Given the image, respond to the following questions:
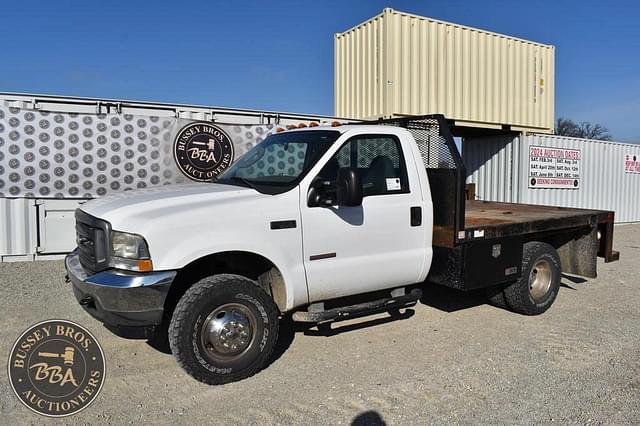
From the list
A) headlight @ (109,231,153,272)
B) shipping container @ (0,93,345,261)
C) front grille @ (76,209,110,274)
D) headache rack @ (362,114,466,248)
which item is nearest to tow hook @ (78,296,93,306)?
front grille @ (76,209,110,274)

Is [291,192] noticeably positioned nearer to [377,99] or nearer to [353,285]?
[353,285]

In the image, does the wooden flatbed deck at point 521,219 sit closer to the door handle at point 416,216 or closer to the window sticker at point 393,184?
the door handle at point 416,216

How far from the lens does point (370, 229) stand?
4566 mm

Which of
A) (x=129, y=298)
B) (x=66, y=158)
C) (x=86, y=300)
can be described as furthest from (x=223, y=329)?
(x=66, y=158)

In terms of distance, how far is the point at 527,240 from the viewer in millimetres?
5965

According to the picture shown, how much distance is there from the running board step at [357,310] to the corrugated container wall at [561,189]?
10532 mm

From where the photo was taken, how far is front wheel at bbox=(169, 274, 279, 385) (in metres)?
3.79

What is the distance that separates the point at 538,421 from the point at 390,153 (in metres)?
2.54

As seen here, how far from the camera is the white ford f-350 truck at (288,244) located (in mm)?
3707

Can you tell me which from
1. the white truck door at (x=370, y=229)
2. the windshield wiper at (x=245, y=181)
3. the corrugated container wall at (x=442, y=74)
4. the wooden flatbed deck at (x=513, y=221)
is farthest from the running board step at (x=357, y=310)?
the corrugated container wall at (x=442, y=74)

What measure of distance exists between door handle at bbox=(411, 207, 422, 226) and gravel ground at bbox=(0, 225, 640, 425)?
1142 mm

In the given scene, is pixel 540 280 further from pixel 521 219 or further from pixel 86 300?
pixel 86 300

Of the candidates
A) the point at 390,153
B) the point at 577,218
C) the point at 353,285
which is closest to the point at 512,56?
the point at 577,218

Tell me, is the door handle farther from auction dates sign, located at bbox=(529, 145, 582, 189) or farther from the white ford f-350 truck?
auction dates sign, located at bbox=(529, 145, 582, 189)
